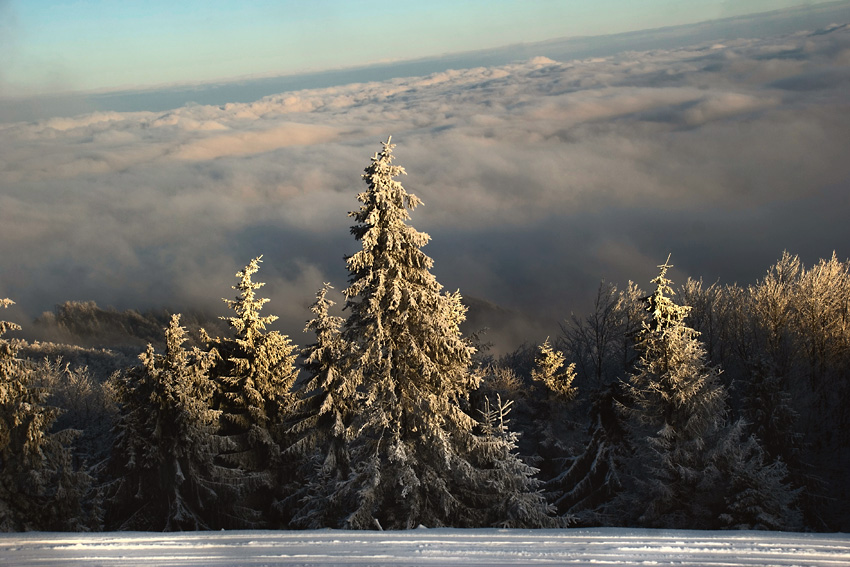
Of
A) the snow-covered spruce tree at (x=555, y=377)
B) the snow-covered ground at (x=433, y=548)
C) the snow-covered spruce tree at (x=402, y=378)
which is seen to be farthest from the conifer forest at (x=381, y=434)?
the snow-covered spruce tree at (x=555, y=377)

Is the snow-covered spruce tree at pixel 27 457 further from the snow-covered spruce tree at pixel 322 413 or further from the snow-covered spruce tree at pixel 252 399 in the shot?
the snow-covered spruce tree at pixel 322 413

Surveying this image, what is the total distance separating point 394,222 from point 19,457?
10.2 meters

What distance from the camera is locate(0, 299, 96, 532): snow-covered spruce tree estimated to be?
617 inches

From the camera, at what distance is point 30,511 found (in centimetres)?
1608

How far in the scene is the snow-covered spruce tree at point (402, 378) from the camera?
14125mm

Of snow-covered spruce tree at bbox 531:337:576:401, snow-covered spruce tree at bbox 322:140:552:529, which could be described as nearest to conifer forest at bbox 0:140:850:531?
snow-covered spruce tree at bbox 322:140:552:529

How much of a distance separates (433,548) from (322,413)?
28.5ft

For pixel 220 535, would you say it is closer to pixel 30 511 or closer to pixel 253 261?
pixel 30 511

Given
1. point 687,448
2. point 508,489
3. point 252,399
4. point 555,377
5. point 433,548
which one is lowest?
point 555,377

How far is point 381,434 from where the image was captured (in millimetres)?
14742

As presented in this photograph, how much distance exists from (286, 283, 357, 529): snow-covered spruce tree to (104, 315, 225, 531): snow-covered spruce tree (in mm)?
2487

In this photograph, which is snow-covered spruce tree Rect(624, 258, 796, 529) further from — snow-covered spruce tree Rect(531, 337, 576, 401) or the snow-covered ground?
snow-covered spruce tree Rect(531, 337, 576, 401)

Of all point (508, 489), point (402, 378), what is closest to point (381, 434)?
point (402, 378)

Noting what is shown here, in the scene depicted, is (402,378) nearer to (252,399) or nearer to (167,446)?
(252,399)
